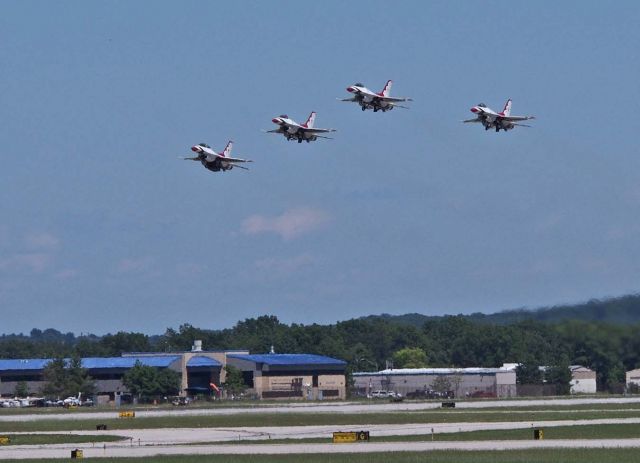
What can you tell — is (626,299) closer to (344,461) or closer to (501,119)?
(344,461)

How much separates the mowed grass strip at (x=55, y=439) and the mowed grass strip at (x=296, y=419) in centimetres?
930

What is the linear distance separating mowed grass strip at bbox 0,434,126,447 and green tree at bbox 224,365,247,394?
98234 mm

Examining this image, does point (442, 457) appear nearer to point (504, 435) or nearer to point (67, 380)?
point (504, 435)

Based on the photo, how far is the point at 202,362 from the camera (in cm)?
19812

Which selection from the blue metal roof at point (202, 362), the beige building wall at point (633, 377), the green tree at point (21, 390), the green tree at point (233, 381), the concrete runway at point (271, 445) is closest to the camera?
the concrete runway at point (271, 445)

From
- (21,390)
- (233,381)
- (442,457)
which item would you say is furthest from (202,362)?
(442,457)

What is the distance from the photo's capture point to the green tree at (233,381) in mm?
192000

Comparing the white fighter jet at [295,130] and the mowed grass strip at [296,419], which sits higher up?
the white fighter jet at [295,130]

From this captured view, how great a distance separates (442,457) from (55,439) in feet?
109

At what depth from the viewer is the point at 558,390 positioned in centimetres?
18462

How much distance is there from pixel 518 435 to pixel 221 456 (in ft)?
75.7

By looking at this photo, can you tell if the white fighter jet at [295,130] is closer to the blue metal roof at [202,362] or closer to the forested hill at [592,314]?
the forested hill at [592,314]

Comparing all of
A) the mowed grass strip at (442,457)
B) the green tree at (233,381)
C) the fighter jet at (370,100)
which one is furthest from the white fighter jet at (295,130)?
the green tree at (233,381)

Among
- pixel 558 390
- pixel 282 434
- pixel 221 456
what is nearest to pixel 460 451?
pixel 221 456
